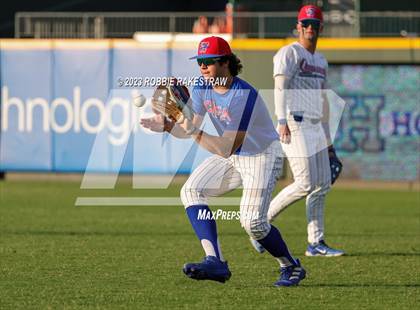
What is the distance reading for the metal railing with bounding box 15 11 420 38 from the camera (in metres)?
23.4

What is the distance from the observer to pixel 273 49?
73.8 feet

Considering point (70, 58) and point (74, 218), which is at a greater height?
point (70, 58)

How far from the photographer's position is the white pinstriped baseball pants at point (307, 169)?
10.6m

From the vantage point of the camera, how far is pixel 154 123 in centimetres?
793

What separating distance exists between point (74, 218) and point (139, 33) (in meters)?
10.0

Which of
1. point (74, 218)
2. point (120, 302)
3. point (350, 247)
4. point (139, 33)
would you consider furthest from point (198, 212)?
point (139, 33)

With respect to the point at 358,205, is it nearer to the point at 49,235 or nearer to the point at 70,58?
the point at 49,235

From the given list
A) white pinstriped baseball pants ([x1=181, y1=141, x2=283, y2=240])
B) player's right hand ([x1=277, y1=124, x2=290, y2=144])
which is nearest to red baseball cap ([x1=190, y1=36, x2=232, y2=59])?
white pinstriped baseball pants ([x1=181, y1=141, x2=283, y2=240])

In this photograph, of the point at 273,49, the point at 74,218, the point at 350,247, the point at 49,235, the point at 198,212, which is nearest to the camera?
the point at 198,212

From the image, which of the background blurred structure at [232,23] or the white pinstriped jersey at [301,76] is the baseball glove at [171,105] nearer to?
the white pinstriped jersey at [301,76]

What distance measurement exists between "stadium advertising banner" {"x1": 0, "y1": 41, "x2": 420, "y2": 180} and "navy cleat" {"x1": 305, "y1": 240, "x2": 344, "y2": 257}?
11.2 meters

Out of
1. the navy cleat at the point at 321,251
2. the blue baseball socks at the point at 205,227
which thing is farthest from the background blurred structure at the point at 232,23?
the blue baseball socks at the point at 205,227

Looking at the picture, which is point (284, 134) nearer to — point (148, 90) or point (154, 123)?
point (154, 123)

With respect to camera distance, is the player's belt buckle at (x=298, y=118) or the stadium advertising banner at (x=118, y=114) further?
the stadium advertising banner at (x=118, y=114)
